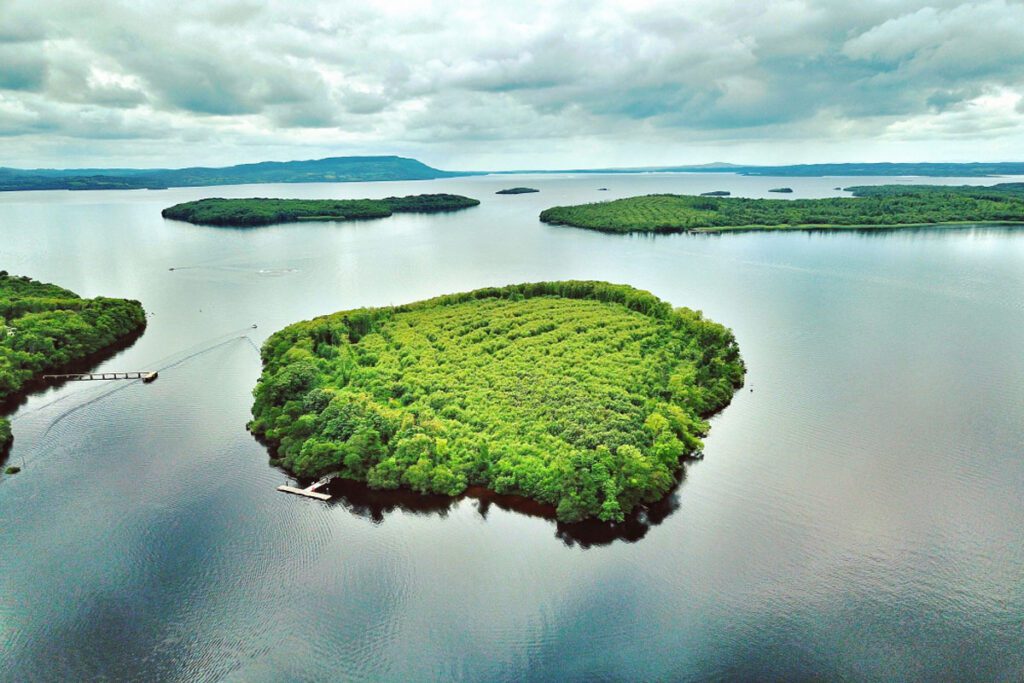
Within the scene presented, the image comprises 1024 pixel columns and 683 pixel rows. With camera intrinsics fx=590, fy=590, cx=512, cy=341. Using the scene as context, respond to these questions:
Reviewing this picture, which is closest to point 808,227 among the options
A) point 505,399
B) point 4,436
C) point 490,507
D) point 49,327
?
point 505,399

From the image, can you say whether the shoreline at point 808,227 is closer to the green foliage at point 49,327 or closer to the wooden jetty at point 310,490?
the green foliage at point 49,327

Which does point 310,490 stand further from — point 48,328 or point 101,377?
point 48,328

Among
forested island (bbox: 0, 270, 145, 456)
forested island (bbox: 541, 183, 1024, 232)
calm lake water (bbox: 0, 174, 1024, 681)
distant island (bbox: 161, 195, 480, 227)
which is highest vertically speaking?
forested island (bbox: 541, 183, 1024, 232)

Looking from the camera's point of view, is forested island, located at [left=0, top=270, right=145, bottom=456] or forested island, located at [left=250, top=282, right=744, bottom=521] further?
forested island, located at [left=0, top=270, right=145, bottom=456]

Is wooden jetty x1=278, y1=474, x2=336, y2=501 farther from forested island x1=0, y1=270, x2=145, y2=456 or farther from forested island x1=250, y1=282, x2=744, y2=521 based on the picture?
forested island x1=0, y1=270, x2=145, y2=456

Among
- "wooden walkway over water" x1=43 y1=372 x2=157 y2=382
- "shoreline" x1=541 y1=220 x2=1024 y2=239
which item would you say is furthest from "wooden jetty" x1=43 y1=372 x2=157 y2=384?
"shoreline" x1=541 y1=220 x2=1024 y2=239

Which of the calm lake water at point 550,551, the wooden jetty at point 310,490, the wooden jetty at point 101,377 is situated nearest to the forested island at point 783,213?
the calm lake water at point 550,551

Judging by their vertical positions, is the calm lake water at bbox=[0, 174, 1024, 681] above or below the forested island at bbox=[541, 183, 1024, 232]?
below
